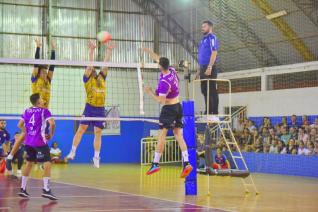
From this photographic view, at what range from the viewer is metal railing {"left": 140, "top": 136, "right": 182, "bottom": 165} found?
2978 centimetres

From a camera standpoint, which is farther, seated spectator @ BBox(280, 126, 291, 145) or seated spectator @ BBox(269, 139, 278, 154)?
seated spectator @ BBox(269, 139, 278, 154)

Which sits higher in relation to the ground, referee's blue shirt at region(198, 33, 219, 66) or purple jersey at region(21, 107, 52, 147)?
referee's blue shirt at region(198, 33, 219, 66)

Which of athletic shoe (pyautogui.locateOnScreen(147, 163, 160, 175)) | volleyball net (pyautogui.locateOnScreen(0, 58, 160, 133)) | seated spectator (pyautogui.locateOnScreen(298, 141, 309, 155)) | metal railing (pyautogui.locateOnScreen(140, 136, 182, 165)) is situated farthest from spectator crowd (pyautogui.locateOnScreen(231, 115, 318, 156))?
athletic shoe (pyautogui.locateOnScreen(147, 163, 160, 175))

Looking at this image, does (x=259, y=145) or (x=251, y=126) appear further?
(x=251, y=126)

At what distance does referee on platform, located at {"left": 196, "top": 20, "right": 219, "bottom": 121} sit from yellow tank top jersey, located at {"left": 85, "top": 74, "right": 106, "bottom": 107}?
2313mm

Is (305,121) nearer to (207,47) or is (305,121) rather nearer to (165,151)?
(165,151)

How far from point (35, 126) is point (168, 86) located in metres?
2.96

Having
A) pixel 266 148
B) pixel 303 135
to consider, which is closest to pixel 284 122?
pixel 266 148

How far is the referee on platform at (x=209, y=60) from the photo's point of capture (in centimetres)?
1318

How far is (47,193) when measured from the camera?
12.5 meters

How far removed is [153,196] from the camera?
13672 mm

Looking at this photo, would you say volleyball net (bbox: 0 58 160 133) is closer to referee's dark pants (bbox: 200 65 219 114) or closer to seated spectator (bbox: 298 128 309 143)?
seated spectator (bbox: 298 128 309 143)

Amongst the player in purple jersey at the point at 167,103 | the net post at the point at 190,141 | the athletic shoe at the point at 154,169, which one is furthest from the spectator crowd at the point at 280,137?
the athletic shoe at the point at 154,169

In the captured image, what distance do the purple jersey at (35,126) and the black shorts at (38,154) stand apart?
9 cm
